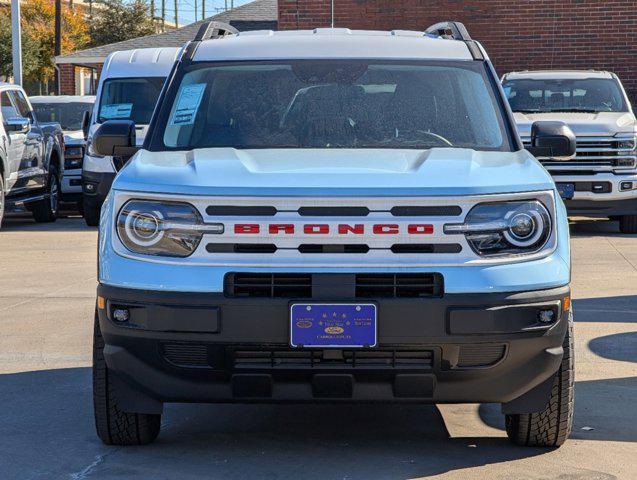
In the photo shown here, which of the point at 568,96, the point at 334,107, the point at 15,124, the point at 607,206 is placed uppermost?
the point at 334,107

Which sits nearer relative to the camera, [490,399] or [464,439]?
[490,399]

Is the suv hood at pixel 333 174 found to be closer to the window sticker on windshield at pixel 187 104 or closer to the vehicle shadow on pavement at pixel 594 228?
the window sticker on windshield at pixel 187 104

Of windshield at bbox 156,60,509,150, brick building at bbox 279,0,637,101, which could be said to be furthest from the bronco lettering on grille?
brick building at bbox 279,0,637,101

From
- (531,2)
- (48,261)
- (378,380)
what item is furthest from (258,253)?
(531,2)

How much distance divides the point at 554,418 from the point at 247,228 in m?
1.51

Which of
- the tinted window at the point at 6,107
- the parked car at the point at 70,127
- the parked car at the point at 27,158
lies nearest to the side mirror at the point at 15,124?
the parked car at the point at 27,158

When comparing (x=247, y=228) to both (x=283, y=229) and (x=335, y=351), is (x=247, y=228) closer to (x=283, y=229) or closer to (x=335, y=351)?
(x=283, y=229)

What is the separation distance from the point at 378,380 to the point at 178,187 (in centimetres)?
108

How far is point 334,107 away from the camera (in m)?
6.35

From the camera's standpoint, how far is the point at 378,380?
16.9ft

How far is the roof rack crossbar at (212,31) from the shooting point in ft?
22.7

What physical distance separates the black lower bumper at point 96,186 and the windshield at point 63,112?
474 centimetres

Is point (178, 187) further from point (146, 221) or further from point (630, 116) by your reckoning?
point (630, 116)

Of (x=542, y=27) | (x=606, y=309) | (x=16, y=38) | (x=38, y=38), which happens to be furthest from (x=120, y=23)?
(x=606, y=309)
